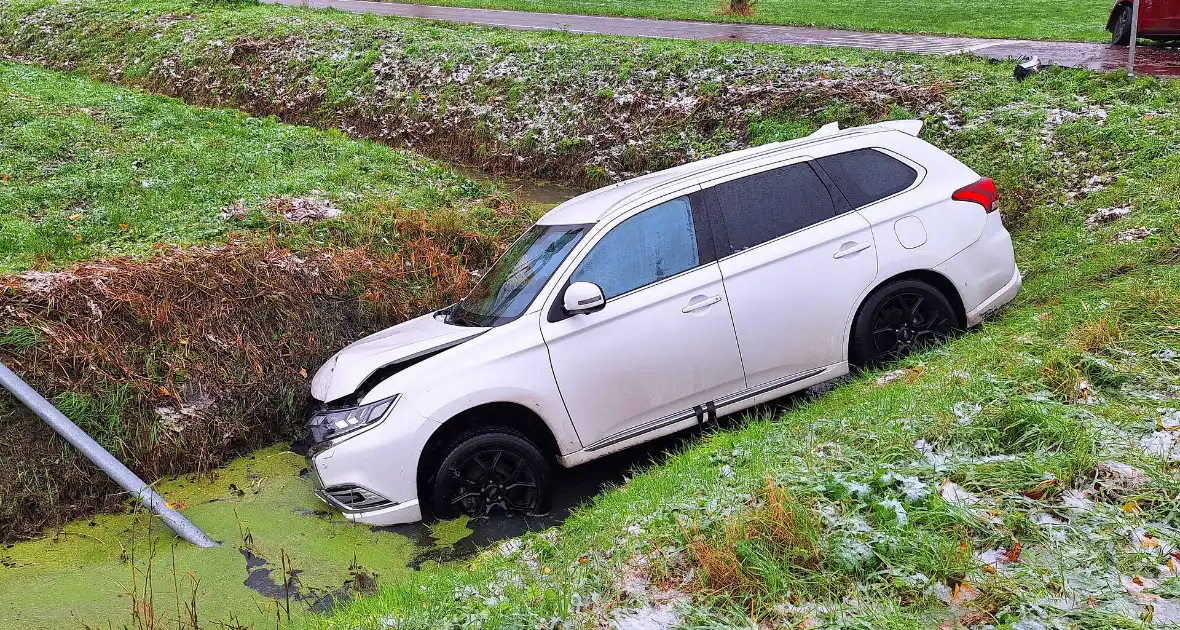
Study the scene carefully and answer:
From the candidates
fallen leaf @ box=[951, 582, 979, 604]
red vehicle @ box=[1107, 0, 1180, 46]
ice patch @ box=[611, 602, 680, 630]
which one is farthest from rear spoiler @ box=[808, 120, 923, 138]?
red vehicle @ box=[1107, 0, 1180, 46]

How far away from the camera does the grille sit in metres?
5.68

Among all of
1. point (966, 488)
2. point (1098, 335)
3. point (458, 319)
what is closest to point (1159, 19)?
point (1098, 335)

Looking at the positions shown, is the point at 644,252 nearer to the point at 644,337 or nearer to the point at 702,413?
the point at 644,337

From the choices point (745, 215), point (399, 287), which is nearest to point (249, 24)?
point (399, 287)

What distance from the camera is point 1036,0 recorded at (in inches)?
985

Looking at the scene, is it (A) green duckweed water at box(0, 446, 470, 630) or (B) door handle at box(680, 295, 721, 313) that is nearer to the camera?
(A) green duckweed water at box(0, 446, 470, 630)

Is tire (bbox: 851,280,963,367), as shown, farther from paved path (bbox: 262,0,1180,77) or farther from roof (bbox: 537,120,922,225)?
paved path (bbox: 262,0,1180,77)

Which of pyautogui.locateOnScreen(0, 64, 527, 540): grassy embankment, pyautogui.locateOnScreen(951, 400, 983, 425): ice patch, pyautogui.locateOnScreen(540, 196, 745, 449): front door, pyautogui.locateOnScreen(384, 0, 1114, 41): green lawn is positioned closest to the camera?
pyautogui.locateOnScreen(951, 400, 983, 425): ice patch

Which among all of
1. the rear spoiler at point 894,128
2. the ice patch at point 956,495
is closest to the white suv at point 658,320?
the rear spoiler at point 894,128

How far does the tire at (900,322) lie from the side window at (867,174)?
659 mm

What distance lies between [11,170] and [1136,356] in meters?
11.3

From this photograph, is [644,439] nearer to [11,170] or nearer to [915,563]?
[915,563]

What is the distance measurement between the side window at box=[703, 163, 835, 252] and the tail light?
960mm

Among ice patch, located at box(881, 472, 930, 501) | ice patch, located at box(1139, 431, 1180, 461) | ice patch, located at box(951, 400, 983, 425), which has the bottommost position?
ice patch, located at box(1139, 431, 1180, 461)
